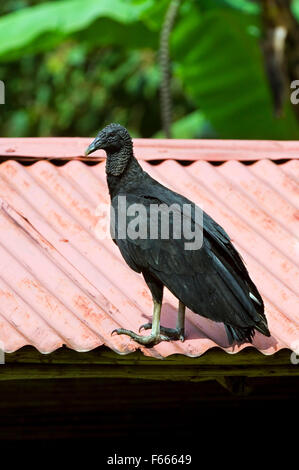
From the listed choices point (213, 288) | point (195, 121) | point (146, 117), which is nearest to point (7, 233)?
point (213, 288)

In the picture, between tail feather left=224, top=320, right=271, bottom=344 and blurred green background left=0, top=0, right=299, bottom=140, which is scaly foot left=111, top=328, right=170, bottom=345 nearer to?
tail feather left=224, top=320, right=271, bottom=344

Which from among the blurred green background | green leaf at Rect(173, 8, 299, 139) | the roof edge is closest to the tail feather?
the roof edge

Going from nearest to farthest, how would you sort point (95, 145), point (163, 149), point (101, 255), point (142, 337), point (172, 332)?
point (142, 337)
point (172, 332)
point (95, 145)
point (101, 255)
point (163, 149)

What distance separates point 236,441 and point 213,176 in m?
1.41

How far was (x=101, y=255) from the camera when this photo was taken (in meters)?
4.58

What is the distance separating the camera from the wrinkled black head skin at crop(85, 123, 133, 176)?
4152 mm

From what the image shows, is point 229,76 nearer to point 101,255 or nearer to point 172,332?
point 101,255

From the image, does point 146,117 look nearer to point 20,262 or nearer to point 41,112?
point 41,112

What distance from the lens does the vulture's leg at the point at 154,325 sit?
377 centimetres

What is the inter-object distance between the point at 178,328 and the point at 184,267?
287mm

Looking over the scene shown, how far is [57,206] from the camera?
4891 mm

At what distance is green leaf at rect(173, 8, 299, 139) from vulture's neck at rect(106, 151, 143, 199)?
19.5 ft

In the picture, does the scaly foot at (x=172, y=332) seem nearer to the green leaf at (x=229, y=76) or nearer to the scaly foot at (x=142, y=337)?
the scaly foot at (x=142, y=337)

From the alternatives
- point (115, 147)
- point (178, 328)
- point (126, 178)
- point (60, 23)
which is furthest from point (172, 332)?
point (60, 23)
